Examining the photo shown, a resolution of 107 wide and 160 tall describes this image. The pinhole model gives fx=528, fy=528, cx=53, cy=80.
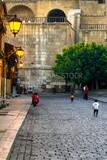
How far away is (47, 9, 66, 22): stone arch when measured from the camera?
6158 centimetres

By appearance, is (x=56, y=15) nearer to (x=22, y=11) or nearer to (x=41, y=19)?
(x=41, y=19)

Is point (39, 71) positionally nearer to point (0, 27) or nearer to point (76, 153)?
point (0, 27)

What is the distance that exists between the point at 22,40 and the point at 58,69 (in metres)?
5.73

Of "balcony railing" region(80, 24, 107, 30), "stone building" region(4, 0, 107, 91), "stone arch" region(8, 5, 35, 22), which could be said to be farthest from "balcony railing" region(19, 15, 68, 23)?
"balcony railing" region(80, 24, 107, 30)

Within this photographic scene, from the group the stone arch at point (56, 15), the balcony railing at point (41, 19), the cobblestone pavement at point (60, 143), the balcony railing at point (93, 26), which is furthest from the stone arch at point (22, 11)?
the cobblestone pavement at point (60, 143)

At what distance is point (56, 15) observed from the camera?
2488 inches

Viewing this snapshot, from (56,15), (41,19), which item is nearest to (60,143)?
(41,19)

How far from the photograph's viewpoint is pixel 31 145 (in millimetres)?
10906

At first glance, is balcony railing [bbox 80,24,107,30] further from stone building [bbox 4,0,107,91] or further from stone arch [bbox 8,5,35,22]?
stone arch [bbox 8,5,35,22]

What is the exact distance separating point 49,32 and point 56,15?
7861 millimetres

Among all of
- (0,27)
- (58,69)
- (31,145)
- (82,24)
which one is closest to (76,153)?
(31,145)

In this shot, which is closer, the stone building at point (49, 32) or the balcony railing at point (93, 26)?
the stone building at point (49, 32)

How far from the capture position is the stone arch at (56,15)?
6158cm

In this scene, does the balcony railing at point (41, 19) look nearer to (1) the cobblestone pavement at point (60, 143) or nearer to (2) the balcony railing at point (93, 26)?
(2) the balcony railing at point (93, 26)
